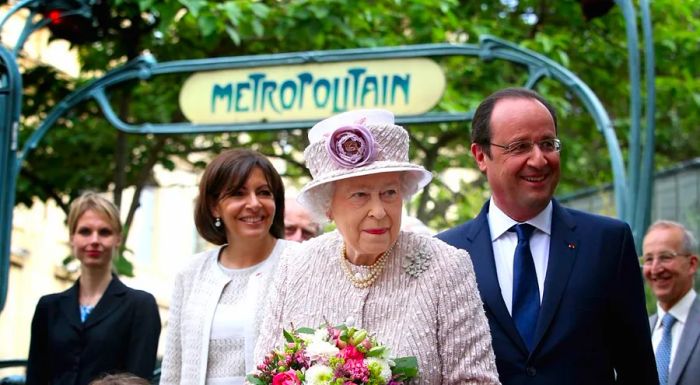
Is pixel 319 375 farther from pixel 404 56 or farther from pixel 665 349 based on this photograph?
pixel 404 56

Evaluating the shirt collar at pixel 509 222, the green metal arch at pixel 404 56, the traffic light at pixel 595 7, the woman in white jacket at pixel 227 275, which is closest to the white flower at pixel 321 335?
the shirt collar at pixel 509 222

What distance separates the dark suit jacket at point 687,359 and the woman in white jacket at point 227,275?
1946 millimetres

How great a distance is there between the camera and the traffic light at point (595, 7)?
26.5 ft

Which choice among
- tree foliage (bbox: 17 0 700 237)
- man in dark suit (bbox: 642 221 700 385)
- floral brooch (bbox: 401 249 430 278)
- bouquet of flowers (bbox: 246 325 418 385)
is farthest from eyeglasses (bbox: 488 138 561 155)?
tree foliage (bbox: 17 0 700 237)

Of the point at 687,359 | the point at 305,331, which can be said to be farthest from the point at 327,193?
the point at 687,359

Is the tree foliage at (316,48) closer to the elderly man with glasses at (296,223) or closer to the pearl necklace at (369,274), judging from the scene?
the elderly man with glasses at (296,223)

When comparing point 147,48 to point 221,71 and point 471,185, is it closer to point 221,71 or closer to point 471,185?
point 221,71

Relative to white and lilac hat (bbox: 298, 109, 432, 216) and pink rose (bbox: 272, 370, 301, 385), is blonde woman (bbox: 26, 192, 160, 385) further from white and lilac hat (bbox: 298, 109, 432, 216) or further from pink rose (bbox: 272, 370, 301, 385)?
pink rose (bbox: 272, 370, 301, 385)

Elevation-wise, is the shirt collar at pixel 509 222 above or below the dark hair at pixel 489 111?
below

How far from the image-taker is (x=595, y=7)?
8109 millimetres

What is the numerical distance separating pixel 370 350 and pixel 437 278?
0.38 metres

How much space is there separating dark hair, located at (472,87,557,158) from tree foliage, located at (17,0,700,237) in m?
5.80

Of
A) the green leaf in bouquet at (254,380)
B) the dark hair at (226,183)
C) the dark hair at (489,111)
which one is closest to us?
the green leaf in bouquet at (254,380)

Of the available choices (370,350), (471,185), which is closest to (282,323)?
(370,350)
